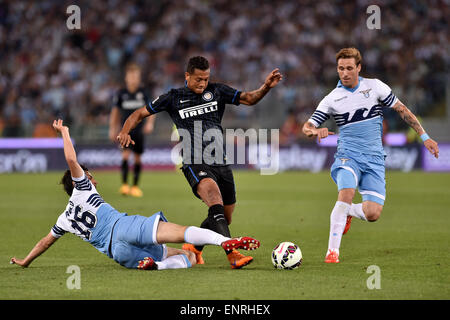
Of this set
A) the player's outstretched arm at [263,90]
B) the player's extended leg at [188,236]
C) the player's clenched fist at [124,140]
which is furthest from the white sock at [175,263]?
the player's outstretched arm at [263,90]

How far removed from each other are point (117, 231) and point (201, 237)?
31.8 inches

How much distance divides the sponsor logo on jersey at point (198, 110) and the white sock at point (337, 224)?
170cm

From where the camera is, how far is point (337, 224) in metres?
7.53

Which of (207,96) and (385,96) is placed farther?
(385,96)

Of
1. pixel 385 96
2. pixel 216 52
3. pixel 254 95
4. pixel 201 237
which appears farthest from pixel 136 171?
pixel 216 52

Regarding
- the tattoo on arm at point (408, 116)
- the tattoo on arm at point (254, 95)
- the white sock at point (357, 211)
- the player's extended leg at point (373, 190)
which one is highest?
the tattoo on arm at point (254, 95)

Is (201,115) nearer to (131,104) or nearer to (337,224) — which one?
(337,224)

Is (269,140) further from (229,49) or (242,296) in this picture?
(242,296)

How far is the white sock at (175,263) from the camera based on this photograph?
7015 millimetres

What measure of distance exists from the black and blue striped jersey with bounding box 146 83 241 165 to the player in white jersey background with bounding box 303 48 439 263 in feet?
3.30

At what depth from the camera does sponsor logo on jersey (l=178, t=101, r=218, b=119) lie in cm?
771
